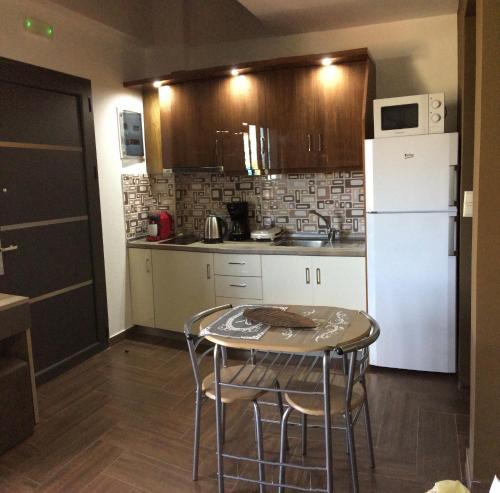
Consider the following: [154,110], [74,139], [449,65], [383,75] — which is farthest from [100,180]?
[449,65]

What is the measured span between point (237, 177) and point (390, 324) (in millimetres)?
1833

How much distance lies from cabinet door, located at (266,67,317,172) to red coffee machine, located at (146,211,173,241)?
1.18 m

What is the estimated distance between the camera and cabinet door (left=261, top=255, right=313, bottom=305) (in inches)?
137

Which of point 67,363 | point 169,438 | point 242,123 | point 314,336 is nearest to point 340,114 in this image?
point 242,123

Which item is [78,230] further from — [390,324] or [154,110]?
[390,324]

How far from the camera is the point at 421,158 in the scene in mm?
3062

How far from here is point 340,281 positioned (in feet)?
11.2

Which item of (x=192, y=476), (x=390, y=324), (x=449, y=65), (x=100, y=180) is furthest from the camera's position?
(x=100, y=180)

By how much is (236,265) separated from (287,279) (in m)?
0.43

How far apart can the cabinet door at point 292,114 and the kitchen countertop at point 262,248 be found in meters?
0.63

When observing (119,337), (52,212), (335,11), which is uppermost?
(335,11)

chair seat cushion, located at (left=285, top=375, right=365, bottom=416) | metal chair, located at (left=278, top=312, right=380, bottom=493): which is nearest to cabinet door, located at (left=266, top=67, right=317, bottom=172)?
metal chair, located at (left=278, top=312, right=380, bottom=493)

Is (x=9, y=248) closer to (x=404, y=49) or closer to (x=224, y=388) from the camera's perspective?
(x=224, y=388)

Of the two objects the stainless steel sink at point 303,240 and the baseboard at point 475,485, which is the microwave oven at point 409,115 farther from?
the baseboard at point 475,485
